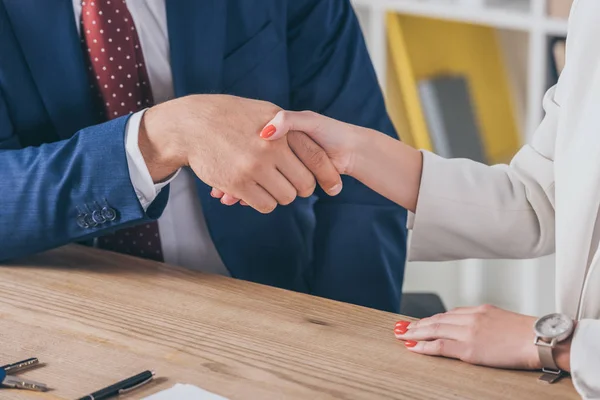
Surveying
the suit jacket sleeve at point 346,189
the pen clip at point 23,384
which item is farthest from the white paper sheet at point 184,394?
the suit jacket sleeve at point 346,189

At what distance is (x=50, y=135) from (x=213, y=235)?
1.11 feet

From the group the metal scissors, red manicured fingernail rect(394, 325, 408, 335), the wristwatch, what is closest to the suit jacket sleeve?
red manicured fingernail rect(394, 325, 408, 335)

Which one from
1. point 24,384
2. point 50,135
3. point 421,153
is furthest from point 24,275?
point 421,153

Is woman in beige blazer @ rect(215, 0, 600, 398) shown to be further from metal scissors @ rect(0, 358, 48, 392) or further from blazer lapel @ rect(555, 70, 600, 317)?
metal scissors @ rect(0, 358, 48, 392)

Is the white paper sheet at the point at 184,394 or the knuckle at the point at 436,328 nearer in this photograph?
the white paper sheet at the point at 184,394

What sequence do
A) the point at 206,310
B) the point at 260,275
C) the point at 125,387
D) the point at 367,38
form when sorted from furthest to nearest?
1. the point at 367,38
2. the point at 260,275
3. the point at 206,310
4. the point at 125,387

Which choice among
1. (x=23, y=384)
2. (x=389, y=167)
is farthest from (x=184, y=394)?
(x=389, y=167)

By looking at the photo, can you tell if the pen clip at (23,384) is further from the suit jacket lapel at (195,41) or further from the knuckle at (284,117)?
the suit jacket lapel at (195,41)

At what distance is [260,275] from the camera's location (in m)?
1.79

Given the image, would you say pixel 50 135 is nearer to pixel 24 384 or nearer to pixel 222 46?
pixel 222 46

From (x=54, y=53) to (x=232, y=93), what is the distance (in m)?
0.33

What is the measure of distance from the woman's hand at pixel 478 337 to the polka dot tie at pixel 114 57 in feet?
2.31

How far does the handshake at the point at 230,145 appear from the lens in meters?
1.43

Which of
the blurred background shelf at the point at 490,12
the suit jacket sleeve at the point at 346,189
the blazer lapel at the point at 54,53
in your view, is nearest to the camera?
the blazer lapel at the point at 54,53
